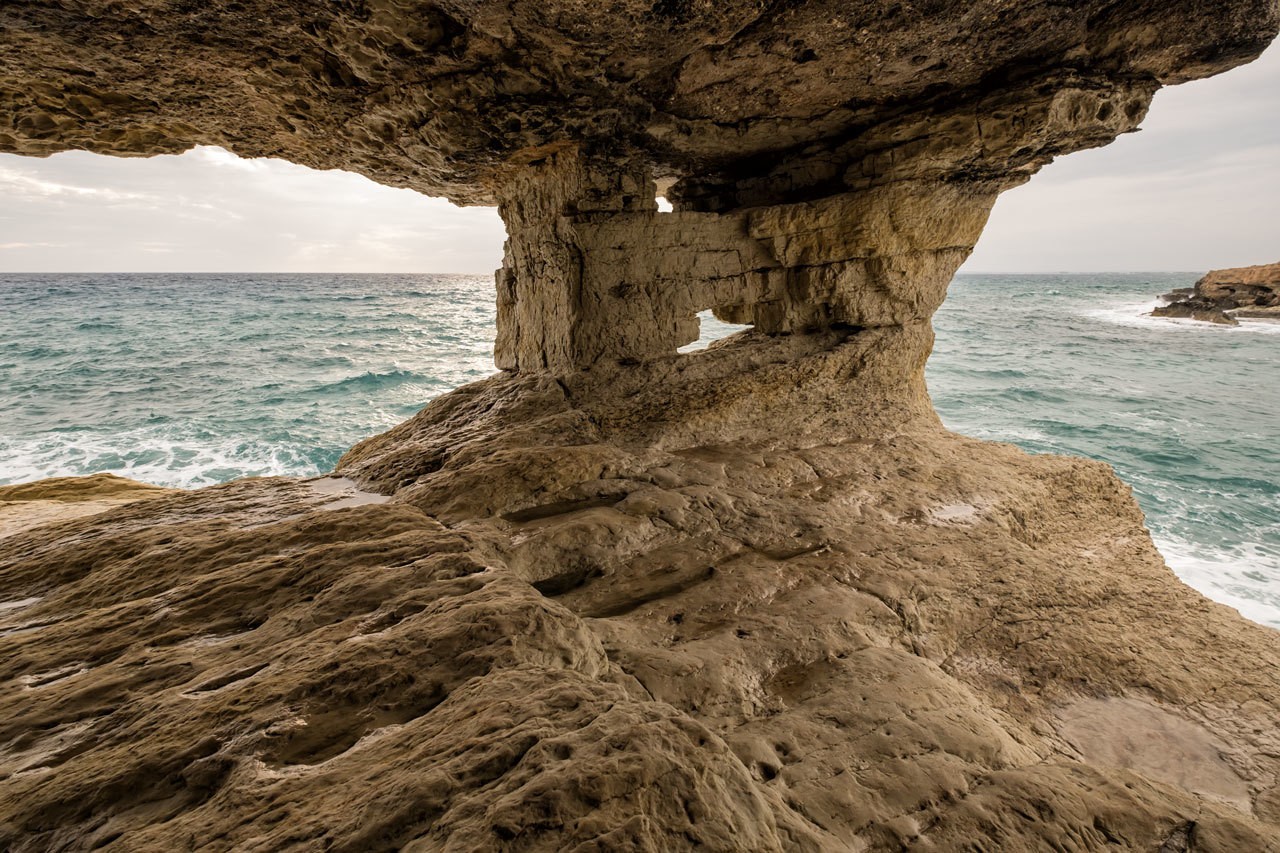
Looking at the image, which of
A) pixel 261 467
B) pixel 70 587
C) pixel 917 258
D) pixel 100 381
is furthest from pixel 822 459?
pixel 100 381

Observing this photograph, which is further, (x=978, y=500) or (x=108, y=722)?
(x=978, y=500)

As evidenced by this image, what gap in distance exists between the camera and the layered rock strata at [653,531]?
1.74m

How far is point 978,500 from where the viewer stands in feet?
14.8

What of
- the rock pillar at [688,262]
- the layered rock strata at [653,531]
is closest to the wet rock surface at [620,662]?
the layered rock strata at [653,531]

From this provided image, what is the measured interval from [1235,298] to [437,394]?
48.8 meters

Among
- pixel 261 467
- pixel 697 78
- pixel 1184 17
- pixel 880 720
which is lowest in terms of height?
pixel 261 467

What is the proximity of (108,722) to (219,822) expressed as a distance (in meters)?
0.82

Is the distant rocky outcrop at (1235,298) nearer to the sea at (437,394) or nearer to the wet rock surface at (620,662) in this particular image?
the sea at (437,394)

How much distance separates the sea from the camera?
1128cm

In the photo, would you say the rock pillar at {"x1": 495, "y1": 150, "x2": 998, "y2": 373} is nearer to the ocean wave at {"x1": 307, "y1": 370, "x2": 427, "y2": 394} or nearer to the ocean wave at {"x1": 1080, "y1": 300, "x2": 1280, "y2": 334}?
the ocean wave at {"x1": 307, "y1": 370, "x2": 427, "y2": 394}

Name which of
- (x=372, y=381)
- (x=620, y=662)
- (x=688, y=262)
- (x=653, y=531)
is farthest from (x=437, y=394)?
(x=620, y=662)

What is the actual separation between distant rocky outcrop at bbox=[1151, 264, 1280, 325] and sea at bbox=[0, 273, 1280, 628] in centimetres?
296

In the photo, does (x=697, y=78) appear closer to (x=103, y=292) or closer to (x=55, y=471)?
(x=55, y=471)

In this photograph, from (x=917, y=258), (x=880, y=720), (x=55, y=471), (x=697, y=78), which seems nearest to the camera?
(x=880, y=720)
